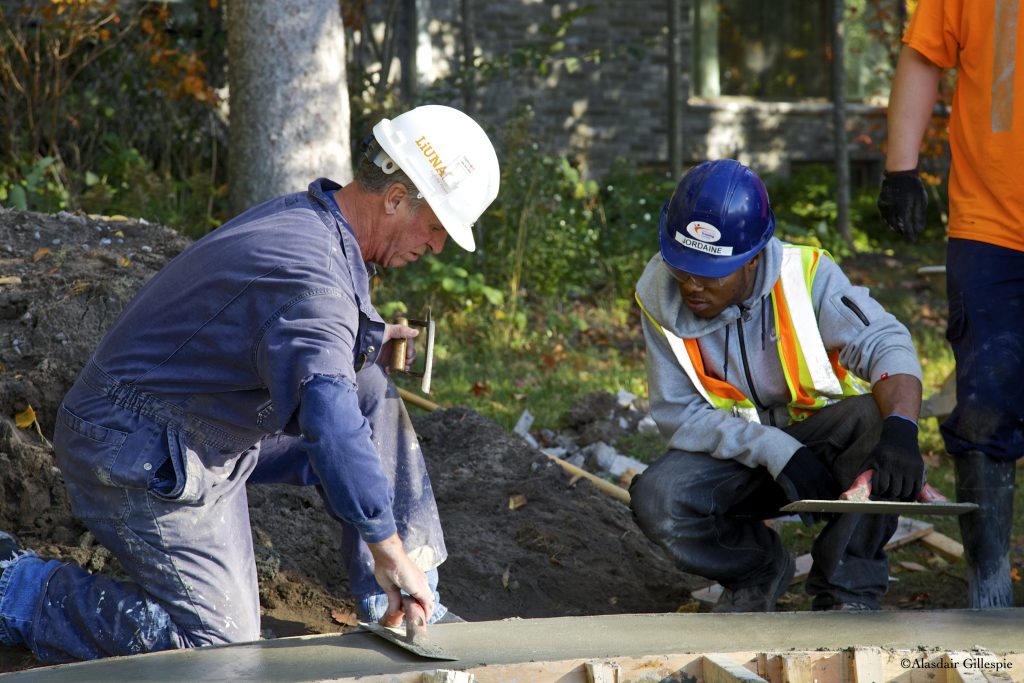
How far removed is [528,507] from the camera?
5020 millimetres

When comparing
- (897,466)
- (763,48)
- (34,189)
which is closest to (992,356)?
(897,466)

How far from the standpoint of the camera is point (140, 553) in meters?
3.39

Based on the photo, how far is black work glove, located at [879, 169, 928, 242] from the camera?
411 centimetres

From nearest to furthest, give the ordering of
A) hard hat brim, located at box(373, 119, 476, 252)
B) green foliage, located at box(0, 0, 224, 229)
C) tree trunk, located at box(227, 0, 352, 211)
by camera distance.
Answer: hard hat brim, located at box(373, 119, 476, 252) < tree trunk, located at box(227, 0, 352, 211) < green foliage, located at box(0, 0, 224, 229)

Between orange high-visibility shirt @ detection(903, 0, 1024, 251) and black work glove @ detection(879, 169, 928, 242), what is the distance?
4.6 inches

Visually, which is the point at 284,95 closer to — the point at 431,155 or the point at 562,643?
the point at 431,155

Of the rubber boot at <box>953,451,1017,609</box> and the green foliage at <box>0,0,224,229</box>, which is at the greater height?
the green foliage at <box>0,0,224,229</box>

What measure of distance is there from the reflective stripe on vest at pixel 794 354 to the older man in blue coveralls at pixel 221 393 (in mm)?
1123

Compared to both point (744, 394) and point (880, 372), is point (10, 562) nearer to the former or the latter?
point (744, 394)

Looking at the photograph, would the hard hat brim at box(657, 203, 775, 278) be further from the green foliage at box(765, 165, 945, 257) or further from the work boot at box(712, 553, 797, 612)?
the green foliage at box(765, 165, 945, 257)

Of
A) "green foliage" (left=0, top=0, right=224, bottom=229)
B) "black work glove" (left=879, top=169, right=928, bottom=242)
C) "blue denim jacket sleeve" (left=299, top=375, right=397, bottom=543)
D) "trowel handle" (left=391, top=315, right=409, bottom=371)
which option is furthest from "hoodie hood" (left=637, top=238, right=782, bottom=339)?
"green foliage" (left=0, top=0, right=224, bottom=229)

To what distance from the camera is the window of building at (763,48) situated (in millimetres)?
13414

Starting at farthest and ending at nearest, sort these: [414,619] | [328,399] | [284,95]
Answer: [284,95]
[414,619]
[328,399]

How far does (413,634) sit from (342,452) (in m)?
0.64
